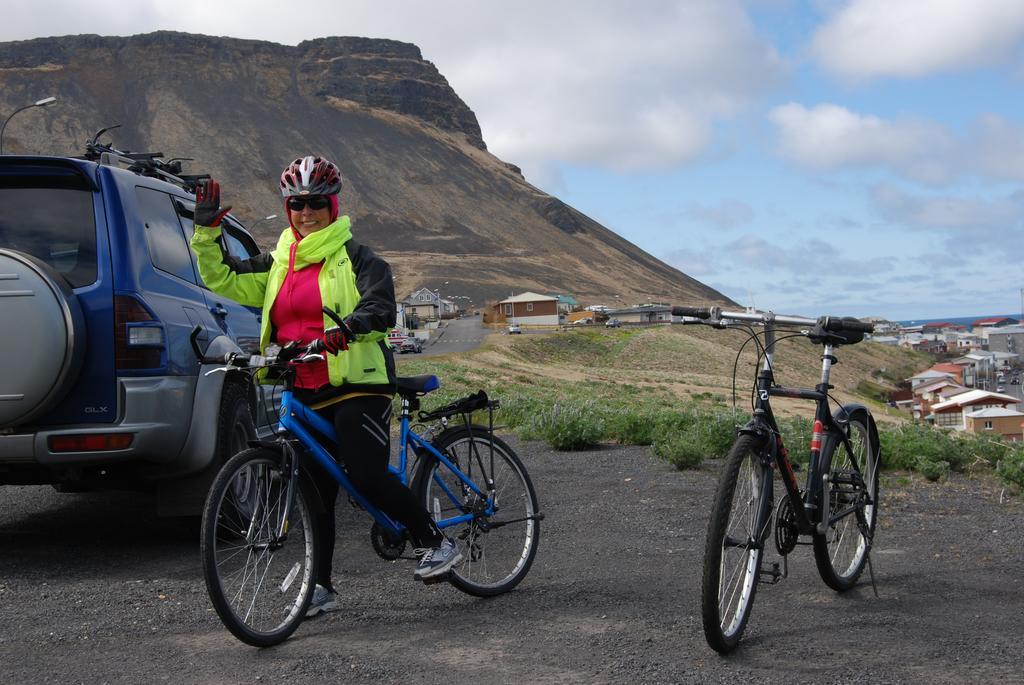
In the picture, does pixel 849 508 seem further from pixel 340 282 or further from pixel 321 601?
pixel 340 282

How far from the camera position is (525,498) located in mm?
5723

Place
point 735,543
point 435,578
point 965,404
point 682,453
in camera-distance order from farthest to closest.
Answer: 1. point 965,404
2. point 682,453
3. point 435,578
4. point 735,543

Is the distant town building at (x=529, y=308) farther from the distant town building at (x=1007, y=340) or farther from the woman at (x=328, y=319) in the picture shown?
the woman at (x=328, y=319)

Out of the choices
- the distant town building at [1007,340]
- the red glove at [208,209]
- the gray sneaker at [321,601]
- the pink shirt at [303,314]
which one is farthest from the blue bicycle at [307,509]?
the distant town building at [1007,340]

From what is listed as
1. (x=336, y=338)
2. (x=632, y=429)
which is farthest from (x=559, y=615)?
(x=632, y=429)

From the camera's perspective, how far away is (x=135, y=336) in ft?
19.5

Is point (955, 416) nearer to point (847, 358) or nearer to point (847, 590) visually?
point (847, 358)

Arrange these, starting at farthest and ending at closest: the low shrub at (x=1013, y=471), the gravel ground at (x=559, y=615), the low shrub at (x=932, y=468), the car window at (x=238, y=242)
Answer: the low shrub at (x=932, y=468)
the low shrub at (x=1013, y=471)
the car window at (x=238, y=242)
the gravel ground at (x=559, y=615)

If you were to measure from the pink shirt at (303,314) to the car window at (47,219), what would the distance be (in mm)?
1857

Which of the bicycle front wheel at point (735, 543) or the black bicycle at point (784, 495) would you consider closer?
the bicycle front wheel at point (735, 543)

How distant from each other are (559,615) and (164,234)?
11.4 feet

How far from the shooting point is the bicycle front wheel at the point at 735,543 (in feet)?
13.8

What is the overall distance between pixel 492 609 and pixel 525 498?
73cm

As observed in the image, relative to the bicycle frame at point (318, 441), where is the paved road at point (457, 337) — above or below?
below
